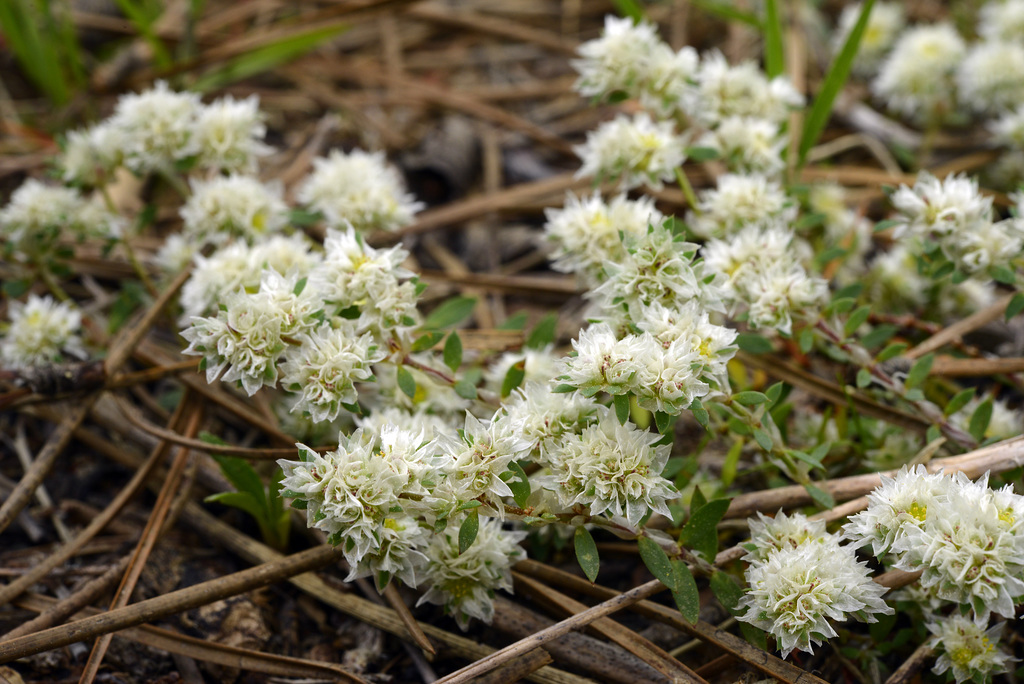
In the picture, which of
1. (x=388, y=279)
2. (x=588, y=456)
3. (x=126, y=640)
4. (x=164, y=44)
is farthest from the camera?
(x=164, y=44)

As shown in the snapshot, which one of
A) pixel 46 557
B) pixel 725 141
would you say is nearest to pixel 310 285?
pixel 46 557

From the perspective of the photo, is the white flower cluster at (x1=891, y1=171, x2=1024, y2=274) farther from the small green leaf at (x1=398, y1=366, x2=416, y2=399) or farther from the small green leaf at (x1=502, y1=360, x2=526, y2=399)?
the small green leaf at (x1=398, y1=366, x2=416, y2=399)

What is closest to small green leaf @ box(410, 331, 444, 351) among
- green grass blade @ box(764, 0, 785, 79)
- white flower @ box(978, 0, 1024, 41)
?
green grass blade @ box(764, 0, 785, 79)

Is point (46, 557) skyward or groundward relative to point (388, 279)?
groundward

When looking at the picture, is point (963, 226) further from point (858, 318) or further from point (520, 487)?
point (520, 487)

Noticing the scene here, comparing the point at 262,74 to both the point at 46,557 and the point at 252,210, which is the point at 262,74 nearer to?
the point at 252,210

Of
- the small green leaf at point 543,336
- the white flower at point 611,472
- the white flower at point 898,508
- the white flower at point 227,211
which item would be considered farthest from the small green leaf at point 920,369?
the white flower at point 227,211
